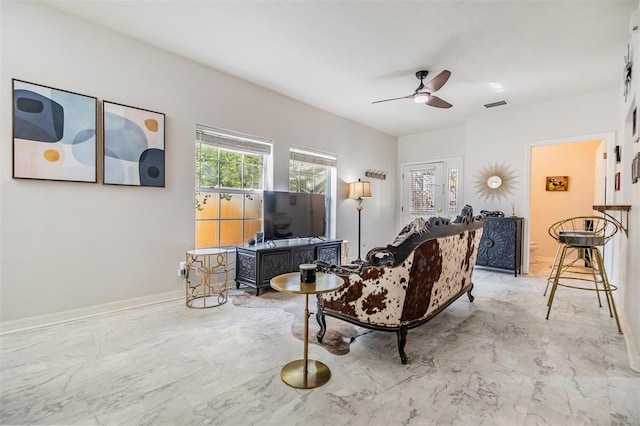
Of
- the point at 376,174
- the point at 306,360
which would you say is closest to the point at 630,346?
the point at 306,360

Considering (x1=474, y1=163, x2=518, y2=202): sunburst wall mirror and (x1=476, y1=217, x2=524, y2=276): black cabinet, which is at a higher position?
(x1=474, y1=163, x2=518, y2=202): sunburst wall mirror

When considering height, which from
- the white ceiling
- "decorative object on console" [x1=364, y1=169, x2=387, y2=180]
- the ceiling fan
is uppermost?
the white ceiling

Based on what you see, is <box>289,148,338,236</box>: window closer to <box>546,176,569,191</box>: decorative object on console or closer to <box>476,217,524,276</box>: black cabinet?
<box>476,217,524,276</box>: black cabinet

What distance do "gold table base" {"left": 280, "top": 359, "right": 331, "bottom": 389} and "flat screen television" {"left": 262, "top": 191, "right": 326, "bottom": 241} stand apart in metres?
2.16

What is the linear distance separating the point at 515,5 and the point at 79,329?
4.65 meters

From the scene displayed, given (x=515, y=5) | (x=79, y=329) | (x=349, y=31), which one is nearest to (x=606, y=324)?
(x=515, y=5)

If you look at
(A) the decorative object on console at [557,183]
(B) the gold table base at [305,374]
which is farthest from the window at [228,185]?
(A) the decorative object on console at [557,183]

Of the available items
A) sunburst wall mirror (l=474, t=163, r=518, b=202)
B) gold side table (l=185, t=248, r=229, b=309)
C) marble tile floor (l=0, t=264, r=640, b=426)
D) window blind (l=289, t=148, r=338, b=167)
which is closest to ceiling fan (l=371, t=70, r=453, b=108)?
window blind (l=289, t=148, r=338, b=167)

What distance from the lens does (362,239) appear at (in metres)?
6.06

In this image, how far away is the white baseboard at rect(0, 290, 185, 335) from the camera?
2527 millimetres

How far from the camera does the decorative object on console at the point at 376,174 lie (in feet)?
20.2

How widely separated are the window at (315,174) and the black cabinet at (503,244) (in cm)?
265

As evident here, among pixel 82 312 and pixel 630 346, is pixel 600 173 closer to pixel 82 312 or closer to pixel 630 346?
pixel 630 346

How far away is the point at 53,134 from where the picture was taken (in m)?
2.65
